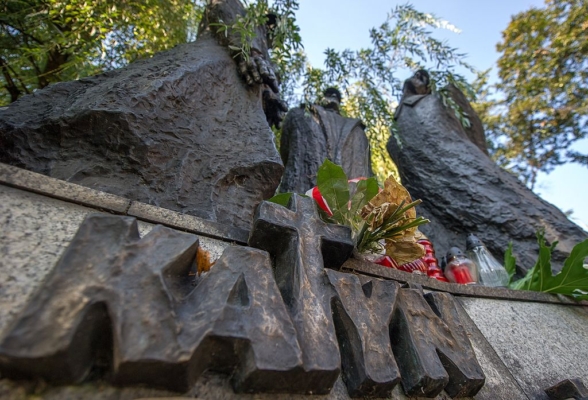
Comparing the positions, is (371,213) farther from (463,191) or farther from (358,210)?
(463,191)

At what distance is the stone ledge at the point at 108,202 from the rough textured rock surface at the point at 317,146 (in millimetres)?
1382

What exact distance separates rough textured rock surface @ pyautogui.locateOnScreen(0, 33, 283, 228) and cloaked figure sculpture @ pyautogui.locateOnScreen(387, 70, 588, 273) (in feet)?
5.68

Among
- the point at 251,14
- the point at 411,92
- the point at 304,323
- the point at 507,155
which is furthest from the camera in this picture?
the point at 507,155

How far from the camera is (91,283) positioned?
0.65 m

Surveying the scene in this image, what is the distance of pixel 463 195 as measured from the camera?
113 inches

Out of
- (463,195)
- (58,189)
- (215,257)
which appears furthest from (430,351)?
(463,195)

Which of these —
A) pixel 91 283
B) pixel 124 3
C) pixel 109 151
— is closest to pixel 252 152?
pixel 109 151

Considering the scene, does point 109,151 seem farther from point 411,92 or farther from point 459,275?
point 411,92

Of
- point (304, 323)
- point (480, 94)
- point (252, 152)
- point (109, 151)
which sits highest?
point (480, 94)

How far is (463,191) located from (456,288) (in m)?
1.65

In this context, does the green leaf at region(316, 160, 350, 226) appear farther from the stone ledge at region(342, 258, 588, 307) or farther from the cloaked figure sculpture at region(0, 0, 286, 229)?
the cloaked figure sculpture at region(0, 0, 286, 229)

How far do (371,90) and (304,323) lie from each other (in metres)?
2.68

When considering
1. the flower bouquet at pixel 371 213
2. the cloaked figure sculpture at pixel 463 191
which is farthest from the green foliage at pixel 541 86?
the flower bouquet at pixel 371 213

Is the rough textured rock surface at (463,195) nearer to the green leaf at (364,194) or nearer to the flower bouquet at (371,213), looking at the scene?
the flower bouquet at (371,213)
